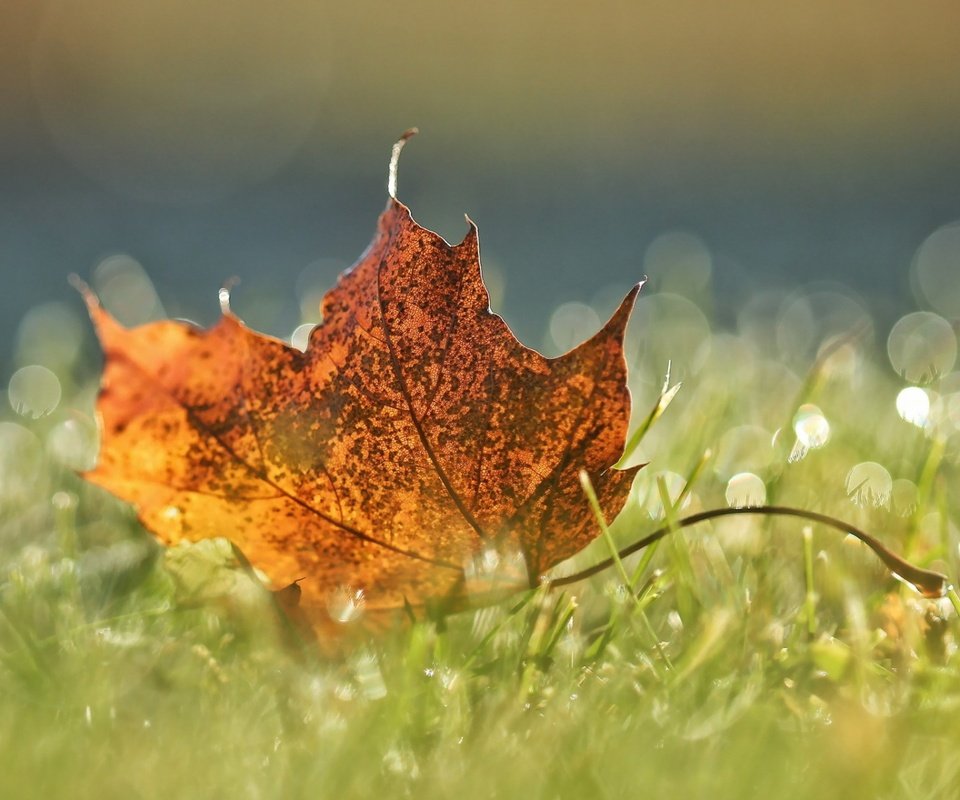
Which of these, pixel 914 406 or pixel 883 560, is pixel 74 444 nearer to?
pixel 883 560

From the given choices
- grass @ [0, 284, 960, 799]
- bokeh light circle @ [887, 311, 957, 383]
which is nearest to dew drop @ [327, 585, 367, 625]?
grass @ [0, 284, 960, 799]

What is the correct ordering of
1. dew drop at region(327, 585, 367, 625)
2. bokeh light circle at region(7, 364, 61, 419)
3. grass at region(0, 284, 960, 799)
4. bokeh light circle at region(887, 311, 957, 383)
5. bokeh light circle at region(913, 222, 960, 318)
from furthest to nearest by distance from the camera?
bokeh light circle at region(913, 222, 960, 318) → bokeh light circle at region(887, 311, 957, 383) → bokeh light circle at region(7, 364, 61, 419) → dew drop at region(327, 585, 367, 625) → grass at region(0, 284, 960, 799)

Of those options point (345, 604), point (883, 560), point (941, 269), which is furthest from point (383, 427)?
point (941, 269)

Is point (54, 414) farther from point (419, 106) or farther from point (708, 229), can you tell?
point (419, 106)

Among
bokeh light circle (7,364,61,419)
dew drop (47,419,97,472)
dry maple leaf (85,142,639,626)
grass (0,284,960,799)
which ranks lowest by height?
grass (0,284,960,799)

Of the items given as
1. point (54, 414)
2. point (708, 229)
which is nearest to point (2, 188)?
point (708, 229)

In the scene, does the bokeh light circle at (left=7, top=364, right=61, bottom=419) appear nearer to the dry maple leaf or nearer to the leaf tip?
the dry maple leaf

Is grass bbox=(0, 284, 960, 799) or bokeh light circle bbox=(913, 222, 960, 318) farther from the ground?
bokeh light circle bbox=(913, 222, 960, 318)
